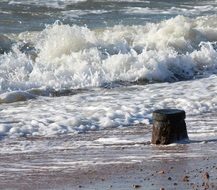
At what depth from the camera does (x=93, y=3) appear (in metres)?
27.8

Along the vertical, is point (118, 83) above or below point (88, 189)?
below

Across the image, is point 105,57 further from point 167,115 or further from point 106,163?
point 106,163

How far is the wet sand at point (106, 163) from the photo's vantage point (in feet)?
23.0

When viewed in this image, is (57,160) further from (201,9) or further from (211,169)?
(201,9)

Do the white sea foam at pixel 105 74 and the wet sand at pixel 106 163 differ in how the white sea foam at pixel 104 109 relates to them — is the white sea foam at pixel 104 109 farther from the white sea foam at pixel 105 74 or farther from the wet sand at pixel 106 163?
the wet sand at pixel 106 163

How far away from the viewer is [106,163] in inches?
313

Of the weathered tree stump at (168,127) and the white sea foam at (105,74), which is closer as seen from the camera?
the weathered tree stump at (168,127)

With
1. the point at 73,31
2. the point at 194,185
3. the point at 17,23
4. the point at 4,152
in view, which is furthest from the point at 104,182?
the point at 17,23

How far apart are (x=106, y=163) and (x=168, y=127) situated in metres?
1.09

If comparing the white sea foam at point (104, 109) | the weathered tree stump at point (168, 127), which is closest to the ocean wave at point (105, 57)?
the white sea foam at point (104, 109)

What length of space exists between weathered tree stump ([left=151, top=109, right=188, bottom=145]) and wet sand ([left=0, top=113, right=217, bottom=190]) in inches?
4.7

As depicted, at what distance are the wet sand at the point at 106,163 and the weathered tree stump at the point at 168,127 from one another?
121mm

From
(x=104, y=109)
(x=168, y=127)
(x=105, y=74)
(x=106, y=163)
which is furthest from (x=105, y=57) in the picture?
(x=106, y=163)

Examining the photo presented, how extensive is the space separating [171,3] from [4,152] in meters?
20.9
